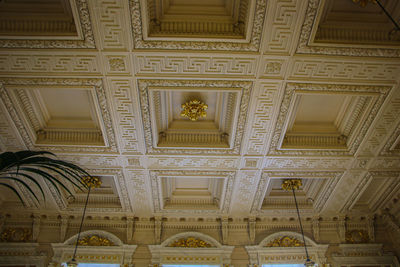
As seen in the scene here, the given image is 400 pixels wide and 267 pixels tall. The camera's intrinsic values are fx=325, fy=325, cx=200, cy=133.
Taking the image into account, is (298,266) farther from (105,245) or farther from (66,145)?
(66,145)

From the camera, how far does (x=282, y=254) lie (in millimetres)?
6438

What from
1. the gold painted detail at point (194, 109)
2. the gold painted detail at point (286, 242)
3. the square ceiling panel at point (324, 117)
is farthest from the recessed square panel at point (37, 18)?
the gold painted detail at point (286, 242)

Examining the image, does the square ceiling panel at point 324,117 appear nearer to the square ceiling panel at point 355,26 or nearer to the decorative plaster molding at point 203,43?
the square ceiling panel at point 355,26

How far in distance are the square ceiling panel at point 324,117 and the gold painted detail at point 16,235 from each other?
5049 millimetres

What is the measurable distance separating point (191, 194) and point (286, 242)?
7.11 ft

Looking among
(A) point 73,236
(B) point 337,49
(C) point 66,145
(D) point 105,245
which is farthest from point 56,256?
(B) point 337,49

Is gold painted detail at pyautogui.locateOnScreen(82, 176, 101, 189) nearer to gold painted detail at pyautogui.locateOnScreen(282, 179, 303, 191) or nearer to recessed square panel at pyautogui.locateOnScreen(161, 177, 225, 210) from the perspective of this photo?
recessed square panel at pyautogui.locateOnScreen(161, 177, 225, 210)

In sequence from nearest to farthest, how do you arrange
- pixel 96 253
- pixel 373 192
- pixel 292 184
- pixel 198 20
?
1. pixel 198 20
2. pixel 292 184
3. pixel 96 253
4. pixel 373 192

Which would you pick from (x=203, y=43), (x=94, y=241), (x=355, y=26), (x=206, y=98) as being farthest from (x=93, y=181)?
(x=355, y=26)

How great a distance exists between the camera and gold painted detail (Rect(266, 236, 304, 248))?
21.5 ft

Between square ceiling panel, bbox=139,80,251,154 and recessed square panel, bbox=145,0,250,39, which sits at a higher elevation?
recessed square panel, bbox=145,0,250,39

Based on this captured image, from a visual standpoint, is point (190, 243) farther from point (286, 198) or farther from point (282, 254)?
point (286, 198)

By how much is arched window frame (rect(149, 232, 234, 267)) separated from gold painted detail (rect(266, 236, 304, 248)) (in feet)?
2.87

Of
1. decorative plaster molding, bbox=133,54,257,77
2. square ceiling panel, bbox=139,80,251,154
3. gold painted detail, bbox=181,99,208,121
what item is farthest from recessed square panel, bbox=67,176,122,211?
decorative plaster molding, bbox=133,54,257,77
